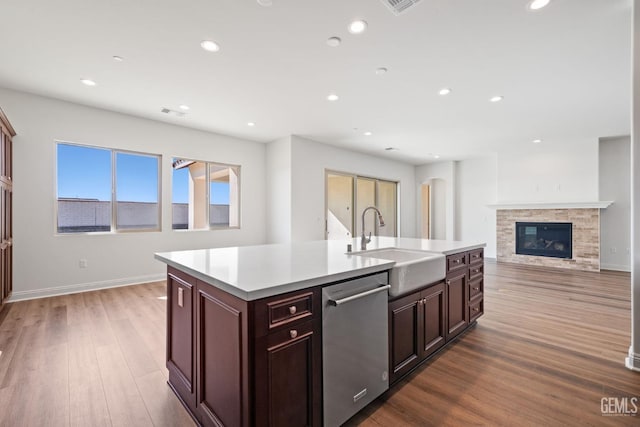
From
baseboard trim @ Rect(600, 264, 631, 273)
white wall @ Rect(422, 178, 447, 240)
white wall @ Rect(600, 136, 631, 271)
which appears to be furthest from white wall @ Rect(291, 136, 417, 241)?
baseboard trim @ Rect(600, 264, 631, 273)

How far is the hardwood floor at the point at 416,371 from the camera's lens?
1697mm

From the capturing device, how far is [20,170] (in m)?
3.92

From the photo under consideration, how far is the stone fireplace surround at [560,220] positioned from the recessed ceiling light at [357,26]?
20.9 feet

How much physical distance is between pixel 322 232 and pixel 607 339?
15.4ft

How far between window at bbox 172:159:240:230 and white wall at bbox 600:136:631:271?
26.2 feet

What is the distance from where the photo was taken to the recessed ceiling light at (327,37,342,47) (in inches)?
105

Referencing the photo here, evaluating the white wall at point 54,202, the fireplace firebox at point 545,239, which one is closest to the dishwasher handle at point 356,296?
the white wall at point 54,202

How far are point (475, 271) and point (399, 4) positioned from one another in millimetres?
2537

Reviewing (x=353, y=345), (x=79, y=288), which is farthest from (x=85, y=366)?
(x=79, y=288)

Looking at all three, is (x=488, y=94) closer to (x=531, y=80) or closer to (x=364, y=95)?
(x=531, y=80)

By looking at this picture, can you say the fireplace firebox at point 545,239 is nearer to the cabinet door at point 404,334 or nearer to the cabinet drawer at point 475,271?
the cabinet drawer at point 475,271

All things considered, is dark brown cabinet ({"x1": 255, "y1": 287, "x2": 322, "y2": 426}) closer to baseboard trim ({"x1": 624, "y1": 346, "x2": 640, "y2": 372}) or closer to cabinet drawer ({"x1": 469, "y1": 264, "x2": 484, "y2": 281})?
cabinet drawer ({"x1": 469, "y1": 264, "x2": 484, "y2": 281})

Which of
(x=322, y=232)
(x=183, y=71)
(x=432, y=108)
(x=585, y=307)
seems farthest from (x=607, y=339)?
(x=183, y=71)

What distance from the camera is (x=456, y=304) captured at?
265cm
